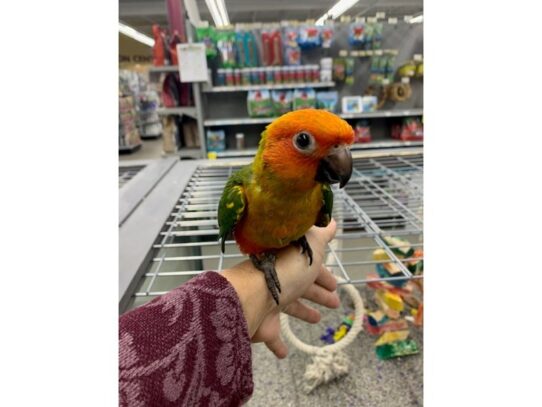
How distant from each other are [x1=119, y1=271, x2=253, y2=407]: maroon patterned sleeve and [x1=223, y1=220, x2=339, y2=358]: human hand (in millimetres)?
80

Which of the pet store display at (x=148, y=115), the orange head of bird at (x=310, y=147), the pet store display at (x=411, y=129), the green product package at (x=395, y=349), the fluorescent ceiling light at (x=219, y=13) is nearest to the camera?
the orange head of bird at (x=310, y=147)

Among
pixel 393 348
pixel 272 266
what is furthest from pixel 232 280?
pixel 393 348

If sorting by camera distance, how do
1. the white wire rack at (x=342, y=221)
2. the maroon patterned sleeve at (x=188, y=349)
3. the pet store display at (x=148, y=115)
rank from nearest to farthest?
the maroon patterned sleeve at (x=188, y=349) < the white wire rack at (x=342, y=221) < the pet store display at (x=148, y=115)

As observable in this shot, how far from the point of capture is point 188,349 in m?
0.48

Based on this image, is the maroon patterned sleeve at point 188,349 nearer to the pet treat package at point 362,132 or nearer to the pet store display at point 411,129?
the pet treat package at point 362,132

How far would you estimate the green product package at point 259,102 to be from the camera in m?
2.75

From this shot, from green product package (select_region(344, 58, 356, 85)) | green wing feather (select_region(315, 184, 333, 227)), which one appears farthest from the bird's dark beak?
green product package (select_region(344, 58, 356, 85))

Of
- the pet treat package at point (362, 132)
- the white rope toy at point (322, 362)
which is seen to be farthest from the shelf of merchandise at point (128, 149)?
the white rope toy at point (322, 362)

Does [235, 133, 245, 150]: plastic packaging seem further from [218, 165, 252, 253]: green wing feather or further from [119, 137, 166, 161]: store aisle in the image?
[119, 137, 166, 161]: store aisle

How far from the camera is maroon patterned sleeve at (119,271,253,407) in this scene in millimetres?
431

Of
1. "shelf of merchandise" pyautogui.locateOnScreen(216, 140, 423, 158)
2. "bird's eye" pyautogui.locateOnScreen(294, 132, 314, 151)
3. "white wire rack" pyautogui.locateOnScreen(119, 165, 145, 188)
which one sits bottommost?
"white wire rack" pyautogui.locateOnScreen(119, 165, 145, 188)

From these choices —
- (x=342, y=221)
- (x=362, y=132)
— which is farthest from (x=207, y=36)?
(x=342, y=221)

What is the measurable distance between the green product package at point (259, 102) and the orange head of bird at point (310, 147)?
2.24m

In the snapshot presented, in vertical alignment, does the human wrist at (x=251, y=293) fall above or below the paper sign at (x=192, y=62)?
below
